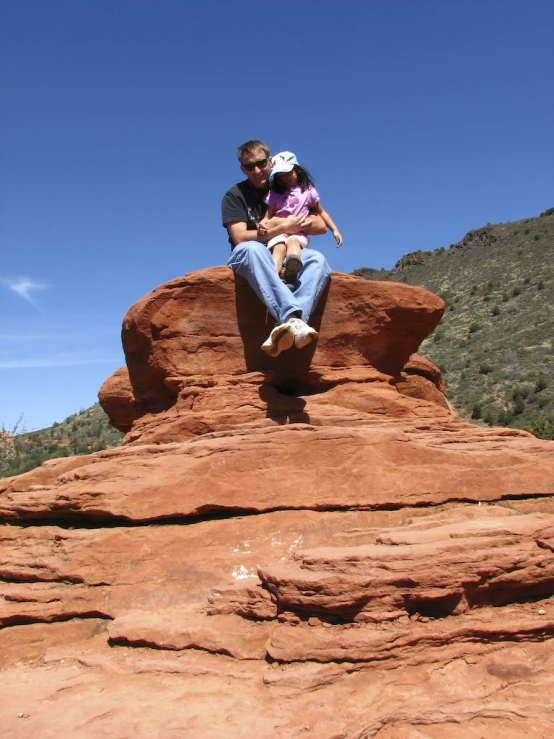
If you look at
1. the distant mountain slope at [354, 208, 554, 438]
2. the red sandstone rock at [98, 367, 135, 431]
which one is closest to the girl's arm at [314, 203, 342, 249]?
the red sandstone rock at [98, 367, 135, 431]

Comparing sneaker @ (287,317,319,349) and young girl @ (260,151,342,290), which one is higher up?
young girl @ (260,151,342,290)

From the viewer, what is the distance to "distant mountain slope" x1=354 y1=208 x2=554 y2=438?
1072 inches

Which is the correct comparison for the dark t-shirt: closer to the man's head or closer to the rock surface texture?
the man's head

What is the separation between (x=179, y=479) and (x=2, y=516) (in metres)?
2.11

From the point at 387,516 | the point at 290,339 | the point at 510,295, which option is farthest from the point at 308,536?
the point at 510,295

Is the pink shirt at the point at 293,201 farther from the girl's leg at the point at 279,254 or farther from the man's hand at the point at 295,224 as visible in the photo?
the girl's leg at the point at 279,254

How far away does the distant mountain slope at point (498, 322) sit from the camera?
1072 inches

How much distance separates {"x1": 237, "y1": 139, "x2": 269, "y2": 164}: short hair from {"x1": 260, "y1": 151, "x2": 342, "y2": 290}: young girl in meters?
0.16

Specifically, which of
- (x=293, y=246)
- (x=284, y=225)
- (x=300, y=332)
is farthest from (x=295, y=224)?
(x=300, y=332)

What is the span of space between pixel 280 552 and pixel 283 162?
171 inches

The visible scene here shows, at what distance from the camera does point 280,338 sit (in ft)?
19.5

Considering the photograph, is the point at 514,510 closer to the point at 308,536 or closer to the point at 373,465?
the point at 373,465

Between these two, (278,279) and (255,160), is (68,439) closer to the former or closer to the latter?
(255,160)

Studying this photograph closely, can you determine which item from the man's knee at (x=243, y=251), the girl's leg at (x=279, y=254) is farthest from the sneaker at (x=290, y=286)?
the man's knee at (x=243, y=251)
